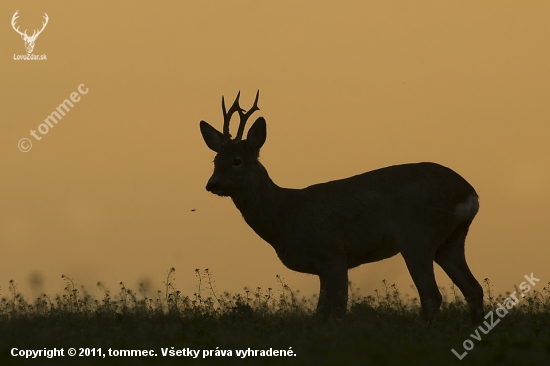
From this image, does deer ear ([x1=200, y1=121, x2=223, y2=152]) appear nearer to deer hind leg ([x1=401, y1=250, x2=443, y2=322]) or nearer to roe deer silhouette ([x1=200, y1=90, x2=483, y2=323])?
roe deer silhouette ([x1=200, y1=90, x2=483, y2=323])

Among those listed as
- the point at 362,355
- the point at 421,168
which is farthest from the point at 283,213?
the point at 362,355

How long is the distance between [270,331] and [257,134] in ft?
12.5

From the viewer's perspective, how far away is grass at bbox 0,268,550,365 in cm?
836

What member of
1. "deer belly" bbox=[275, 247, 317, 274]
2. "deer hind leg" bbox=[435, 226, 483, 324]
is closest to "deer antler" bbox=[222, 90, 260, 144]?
"deer belly" bbox=[275, 247, 317, 274]

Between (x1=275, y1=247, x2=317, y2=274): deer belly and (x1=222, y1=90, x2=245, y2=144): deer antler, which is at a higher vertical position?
(x1=222, y1=90, x2=245, y2=144): deer antler

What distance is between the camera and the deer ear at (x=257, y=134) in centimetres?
1345

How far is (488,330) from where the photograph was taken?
34.6 ft

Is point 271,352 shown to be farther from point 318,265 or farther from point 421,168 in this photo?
point 421,168

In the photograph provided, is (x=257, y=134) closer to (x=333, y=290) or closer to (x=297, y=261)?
(x=297, y=261)

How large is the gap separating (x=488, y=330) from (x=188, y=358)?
3669 millimetres

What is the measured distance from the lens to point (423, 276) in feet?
40.3

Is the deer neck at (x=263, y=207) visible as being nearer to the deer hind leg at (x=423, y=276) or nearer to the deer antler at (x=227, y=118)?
the deer antler at (x=227, y=118)

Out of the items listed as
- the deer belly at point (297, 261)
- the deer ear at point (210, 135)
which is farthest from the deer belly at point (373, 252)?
the deer ear at point (210, 135)

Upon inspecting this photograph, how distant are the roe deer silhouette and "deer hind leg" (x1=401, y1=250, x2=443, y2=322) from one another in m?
0.01
